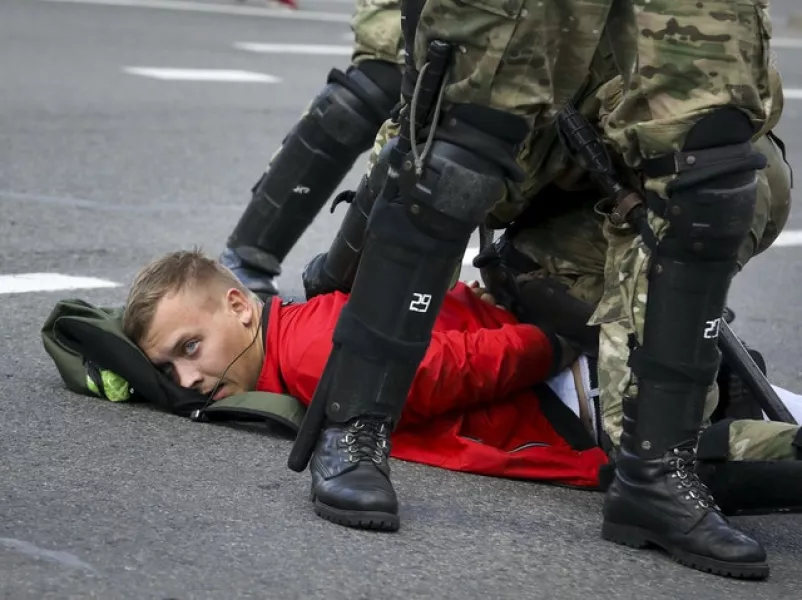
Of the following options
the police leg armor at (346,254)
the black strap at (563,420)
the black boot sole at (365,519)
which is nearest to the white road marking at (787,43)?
the police leg armor at (346,254)

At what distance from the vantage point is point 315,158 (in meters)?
5.24

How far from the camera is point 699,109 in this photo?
329 centimetres

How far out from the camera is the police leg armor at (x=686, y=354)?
335 centimetres

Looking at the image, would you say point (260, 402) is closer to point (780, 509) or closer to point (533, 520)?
point (533, 520)

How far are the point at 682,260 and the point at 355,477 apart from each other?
75 centimetres

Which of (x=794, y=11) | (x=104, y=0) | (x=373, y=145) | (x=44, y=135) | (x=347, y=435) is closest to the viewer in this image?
(x=347, y=435)

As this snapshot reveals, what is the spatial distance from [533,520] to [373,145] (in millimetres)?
1717

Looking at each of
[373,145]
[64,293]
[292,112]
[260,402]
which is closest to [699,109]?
[260,402]

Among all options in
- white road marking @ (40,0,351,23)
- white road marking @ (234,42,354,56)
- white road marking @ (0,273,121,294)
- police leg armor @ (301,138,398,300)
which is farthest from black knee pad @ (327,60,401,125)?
white road marking @ (40,0,351,23)

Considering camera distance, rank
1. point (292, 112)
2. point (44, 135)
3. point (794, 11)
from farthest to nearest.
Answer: point (794, 11) → point (292, 112) → point (44, 135)

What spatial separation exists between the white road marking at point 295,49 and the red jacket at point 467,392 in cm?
779

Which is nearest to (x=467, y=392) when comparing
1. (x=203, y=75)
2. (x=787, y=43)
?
(x=203, y=75)

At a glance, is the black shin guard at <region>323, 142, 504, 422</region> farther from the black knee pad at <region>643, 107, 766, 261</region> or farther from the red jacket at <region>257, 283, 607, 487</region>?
the red jacket at <region>257, 283, 607, 487</region>

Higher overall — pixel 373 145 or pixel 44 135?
pixel 373 145
